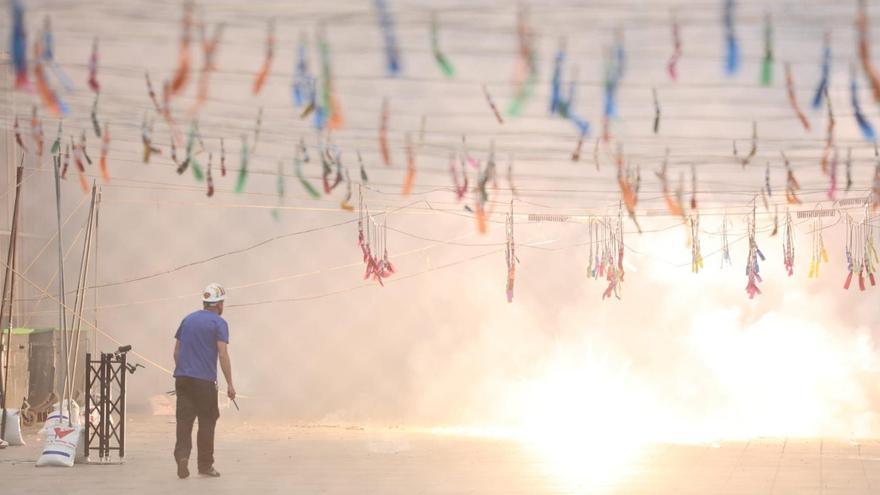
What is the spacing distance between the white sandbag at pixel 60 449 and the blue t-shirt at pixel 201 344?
1.58m

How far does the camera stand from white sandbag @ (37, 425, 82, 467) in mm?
9750

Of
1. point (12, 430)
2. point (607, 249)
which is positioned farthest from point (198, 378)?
point (607, 249)

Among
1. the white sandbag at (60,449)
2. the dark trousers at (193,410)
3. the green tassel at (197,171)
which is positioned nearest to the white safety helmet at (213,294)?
the dark trousers at (193,410)

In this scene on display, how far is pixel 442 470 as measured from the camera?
966 centimetres

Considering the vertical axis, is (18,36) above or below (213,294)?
above

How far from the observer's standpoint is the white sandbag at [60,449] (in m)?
9.75

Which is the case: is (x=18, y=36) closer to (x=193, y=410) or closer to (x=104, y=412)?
(x=193, y=410)

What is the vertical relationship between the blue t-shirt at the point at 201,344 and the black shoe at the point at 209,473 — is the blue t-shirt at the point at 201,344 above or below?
above

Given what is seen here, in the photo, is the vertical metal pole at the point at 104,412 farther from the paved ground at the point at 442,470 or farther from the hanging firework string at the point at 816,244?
the hanging firework string at the point at 816,244

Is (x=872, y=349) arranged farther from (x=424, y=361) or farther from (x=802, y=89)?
(x=424, y=361)

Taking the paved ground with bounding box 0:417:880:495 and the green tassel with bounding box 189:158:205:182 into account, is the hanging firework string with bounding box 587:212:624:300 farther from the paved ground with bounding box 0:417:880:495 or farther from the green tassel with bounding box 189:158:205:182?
A: the green tassel with bounding box 189:158:205:182

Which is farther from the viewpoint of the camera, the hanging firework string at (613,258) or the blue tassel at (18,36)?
the hanging firework string at (613,258)

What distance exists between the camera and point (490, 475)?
9219 millimetres

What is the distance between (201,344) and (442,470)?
2.08 meters
